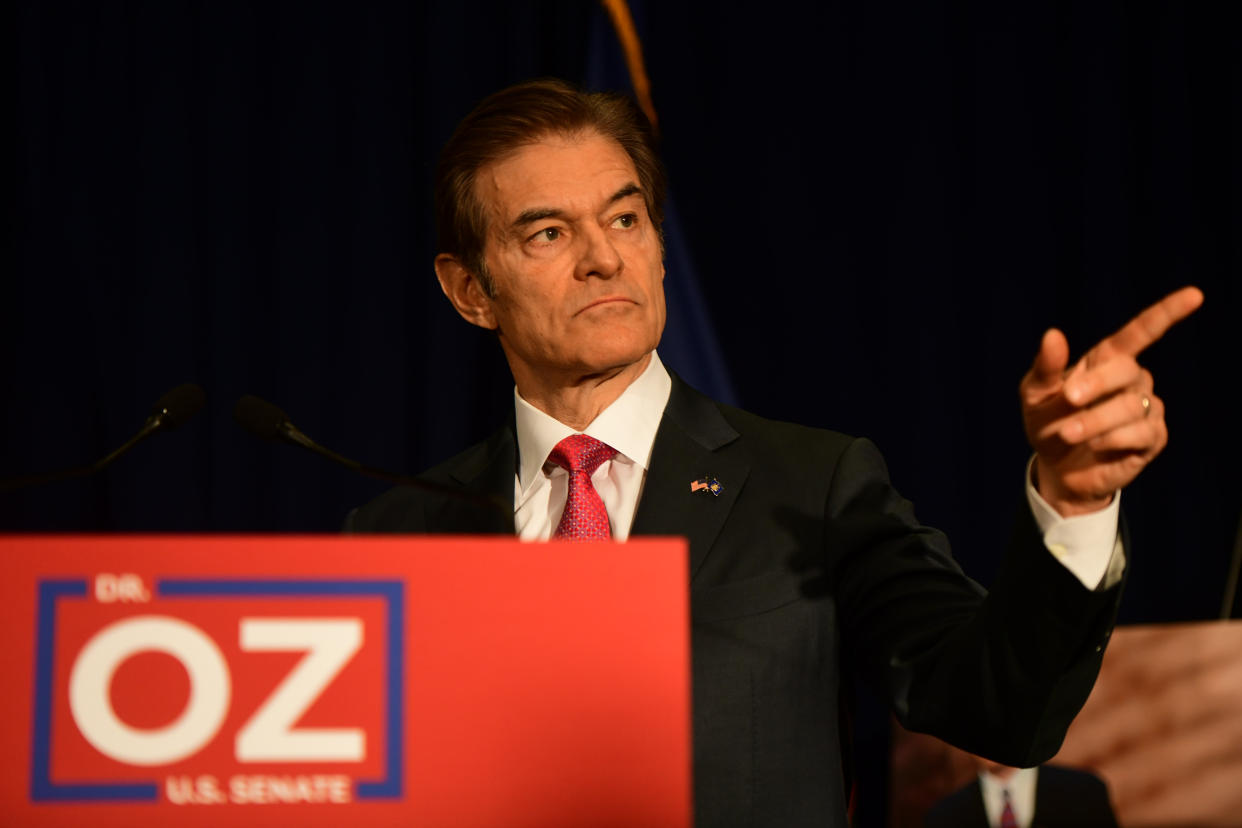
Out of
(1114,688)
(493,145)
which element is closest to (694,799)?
(493,145)

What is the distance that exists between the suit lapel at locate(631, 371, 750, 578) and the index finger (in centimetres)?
65

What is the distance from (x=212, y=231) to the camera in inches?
107

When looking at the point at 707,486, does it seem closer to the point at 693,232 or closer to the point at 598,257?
the point at 598,257

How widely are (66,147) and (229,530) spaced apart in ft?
3.05

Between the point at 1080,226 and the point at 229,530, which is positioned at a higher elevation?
the point at 1080,226

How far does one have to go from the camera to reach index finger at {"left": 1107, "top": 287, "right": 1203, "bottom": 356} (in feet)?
2.95

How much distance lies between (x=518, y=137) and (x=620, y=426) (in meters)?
0.48

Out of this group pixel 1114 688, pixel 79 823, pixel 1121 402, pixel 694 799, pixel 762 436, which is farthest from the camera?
pixel 1114 688

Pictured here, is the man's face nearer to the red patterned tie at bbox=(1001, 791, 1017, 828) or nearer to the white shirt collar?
the white shirt collar

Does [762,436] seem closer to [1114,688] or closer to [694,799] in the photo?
[694,799]

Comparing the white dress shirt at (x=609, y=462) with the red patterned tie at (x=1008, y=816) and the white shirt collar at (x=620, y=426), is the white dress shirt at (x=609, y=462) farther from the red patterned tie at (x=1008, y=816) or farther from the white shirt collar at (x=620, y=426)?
the red patterned tie at (x=1008, y=816)

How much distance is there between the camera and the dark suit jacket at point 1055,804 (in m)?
2.51

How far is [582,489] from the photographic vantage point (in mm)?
1530

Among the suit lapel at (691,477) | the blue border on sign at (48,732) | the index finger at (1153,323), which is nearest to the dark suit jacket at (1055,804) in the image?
the suit lapel at (691,477)
